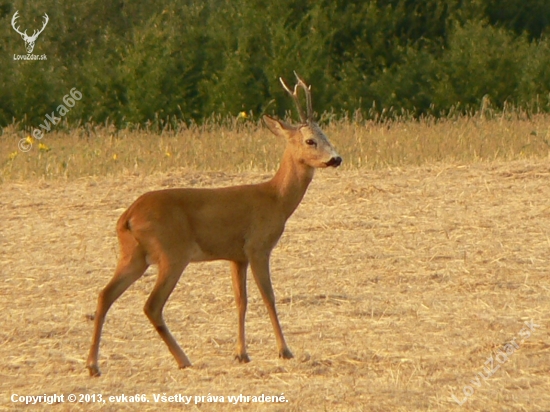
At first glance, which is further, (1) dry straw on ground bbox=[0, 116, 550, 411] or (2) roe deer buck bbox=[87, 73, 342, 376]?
(2) roe deer buck bbox=[87, 73, 342, 376]

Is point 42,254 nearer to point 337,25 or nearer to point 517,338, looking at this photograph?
point 517,338

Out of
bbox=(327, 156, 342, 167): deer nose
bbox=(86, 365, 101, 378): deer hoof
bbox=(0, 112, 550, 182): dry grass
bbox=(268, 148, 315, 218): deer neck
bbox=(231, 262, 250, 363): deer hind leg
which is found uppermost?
bbox=(327, 156, 342, 167): deer nose

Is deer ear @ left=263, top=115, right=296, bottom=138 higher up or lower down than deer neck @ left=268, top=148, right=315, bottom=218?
higher up

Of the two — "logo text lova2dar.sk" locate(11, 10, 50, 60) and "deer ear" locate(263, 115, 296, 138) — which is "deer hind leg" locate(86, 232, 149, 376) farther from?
"logo text lova2dar.sk" locate(11, 10, 50, 60)

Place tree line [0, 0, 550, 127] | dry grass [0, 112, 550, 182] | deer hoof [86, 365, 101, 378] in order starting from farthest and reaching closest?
tree line [0, 0, 550, 127] < dry grass [0, 112, 550, 182] < deer hoof [86, 365, 101, 378]

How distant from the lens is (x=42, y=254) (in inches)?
410

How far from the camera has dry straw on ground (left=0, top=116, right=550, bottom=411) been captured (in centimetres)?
630

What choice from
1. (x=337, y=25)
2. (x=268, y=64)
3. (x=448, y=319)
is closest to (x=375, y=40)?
(x=337, y=25)

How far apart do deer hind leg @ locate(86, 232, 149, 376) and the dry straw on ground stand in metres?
0.26

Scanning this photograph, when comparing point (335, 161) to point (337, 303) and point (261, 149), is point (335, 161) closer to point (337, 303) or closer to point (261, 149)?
point (337, 303)

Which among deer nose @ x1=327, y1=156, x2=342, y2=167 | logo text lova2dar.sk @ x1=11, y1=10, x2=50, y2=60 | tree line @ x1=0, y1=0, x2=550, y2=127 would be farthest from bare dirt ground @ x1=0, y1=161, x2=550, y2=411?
logo text lova2dar.sk @ x1=11, y1=10, x2=50, y2=60

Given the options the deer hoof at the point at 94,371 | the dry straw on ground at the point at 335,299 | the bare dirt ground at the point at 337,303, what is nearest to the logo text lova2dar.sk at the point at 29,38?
the dry straw on ground at the point at 335,299

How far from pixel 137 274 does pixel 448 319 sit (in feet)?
7.69

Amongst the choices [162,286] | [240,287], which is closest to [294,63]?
[240,287]
